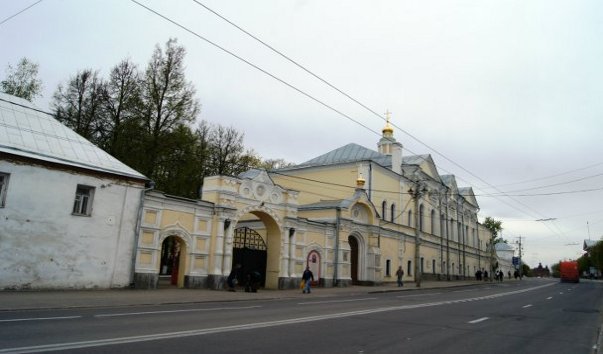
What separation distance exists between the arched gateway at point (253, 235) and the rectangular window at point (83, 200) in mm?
2283

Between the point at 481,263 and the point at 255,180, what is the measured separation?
5579cm

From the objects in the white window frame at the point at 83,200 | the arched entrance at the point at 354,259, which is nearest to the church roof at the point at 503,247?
the arched entrance at the point at 354,259

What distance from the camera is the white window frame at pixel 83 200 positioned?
1888 cm

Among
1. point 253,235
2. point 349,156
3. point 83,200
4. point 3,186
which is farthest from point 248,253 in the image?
point 349,156

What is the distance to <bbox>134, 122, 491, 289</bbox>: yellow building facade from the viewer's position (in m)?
22.0

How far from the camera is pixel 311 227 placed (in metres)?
28.7

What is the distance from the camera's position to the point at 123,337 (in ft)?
25.6

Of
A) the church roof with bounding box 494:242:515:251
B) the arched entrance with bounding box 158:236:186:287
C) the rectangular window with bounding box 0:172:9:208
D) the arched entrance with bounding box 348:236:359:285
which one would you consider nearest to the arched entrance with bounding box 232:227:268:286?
the arched entrance with bounding box 158:236:186:287

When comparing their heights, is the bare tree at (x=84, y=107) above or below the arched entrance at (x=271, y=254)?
above

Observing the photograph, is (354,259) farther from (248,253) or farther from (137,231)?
(137,231)

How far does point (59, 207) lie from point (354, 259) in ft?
70.7

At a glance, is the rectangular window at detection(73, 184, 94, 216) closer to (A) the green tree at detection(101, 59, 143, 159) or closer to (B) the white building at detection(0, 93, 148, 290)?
(B) the white building at detection(0, 93, 148, 290)

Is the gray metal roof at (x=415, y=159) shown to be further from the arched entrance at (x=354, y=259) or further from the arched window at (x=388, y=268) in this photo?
the arched entrance at (x=354, y=259)

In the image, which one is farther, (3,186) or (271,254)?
(271,254)
